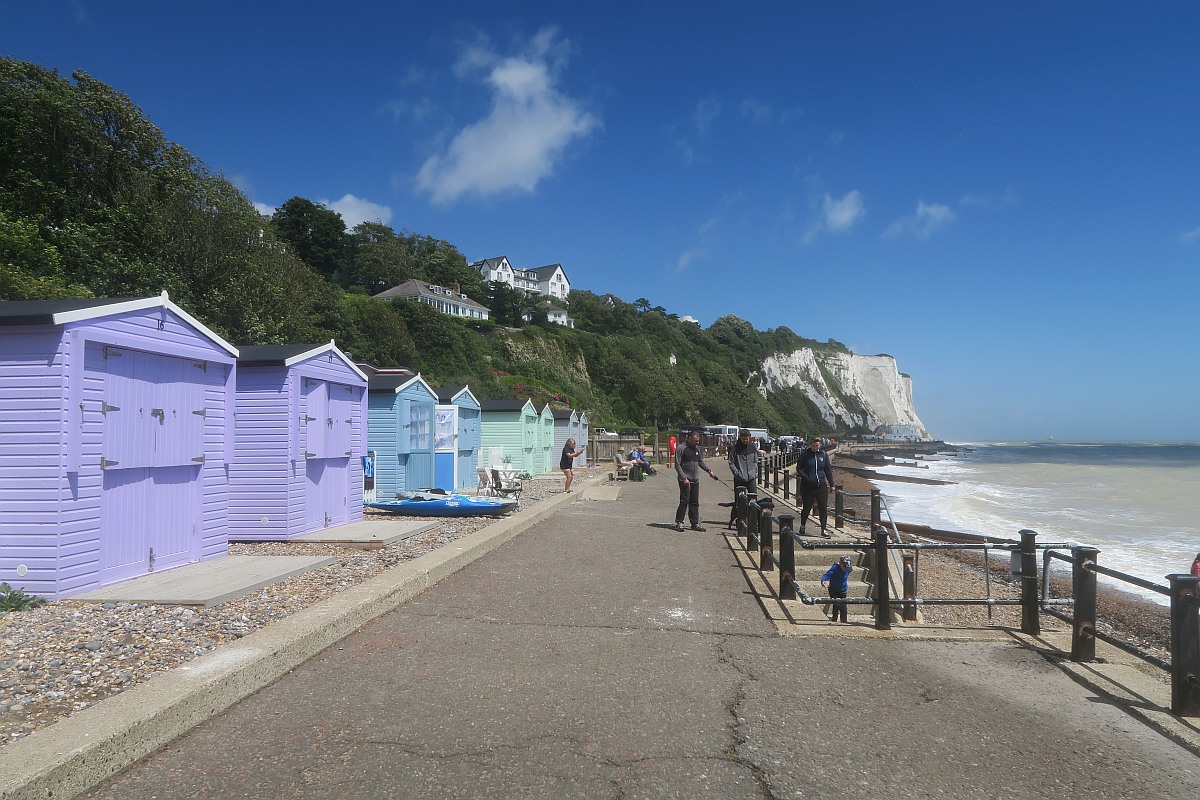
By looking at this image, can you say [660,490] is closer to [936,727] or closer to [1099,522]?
[1099,522]

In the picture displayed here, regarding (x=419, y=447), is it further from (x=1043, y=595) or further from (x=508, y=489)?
(x=1043, y=595)

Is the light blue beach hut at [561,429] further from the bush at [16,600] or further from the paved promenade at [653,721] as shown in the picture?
the bush at [16,600]

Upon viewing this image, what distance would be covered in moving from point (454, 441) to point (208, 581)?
37.8 feet

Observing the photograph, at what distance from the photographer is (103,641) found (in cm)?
510

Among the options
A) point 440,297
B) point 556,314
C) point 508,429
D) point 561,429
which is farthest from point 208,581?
point 556,314

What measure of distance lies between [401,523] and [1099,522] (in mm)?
21854

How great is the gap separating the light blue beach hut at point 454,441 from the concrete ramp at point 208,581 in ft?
30.5

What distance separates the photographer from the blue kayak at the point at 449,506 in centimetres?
1328

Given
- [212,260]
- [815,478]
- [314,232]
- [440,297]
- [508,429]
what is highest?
[314,232]

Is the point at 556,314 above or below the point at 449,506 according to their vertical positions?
above

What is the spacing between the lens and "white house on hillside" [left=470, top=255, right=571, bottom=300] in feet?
373

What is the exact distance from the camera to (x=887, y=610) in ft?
21.3

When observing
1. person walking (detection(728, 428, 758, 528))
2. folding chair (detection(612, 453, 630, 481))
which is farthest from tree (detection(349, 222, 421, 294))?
person walking (detection(728, 428, 758, 528))

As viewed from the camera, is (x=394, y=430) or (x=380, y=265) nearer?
(x=394, y=430)
